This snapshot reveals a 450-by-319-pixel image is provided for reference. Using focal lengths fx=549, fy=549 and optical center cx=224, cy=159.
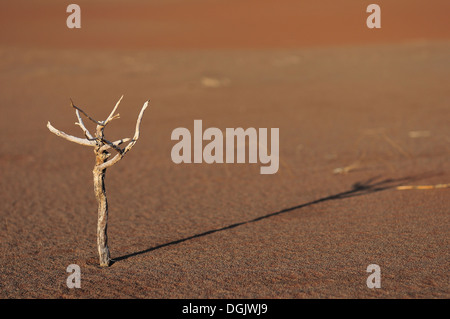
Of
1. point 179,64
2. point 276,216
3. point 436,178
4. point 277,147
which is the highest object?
point 179,64

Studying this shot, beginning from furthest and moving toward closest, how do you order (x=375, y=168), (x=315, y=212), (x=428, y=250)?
1. (x=375, y=168)
2. (x=315, y=212)
3. (x=428, y=250)

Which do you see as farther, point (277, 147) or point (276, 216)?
point (277, 147)

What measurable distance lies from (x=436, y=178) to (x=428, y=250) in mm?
3977

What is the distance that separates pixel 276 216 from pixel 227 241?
145cm

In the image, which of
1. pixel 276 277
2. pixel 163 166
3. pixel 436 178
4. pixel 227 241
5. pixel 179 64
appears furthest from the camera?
pixel 179 64

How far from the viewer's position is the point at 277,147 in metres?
14.4

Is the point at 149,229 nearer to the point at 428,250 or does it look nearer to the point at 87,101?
the point at 428,250

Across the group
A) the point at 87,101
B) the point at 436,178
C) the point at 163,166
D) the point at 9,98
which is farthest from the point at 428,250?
the point at 9,98

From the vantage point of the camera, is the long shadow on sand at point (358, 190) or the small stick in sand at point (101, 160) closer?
the small stick in sand at point (101, 160)

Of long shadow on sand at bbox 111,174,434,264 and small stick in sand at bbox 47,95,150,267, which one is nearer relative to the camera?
small stick in sand at bbox 47,95,150,267

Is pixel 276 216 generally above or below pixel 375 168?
below

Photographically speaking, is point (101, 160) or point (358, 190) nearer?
point (101, 160)
